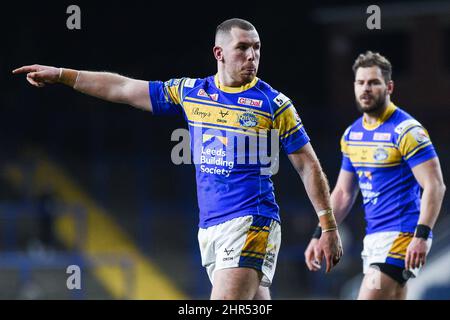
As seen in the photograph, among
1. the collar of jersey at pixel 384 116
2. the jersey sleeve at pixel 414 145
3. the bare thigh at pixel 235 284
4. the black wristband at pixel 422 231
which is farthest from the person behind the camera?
the collar of jersey at pixel 384 116

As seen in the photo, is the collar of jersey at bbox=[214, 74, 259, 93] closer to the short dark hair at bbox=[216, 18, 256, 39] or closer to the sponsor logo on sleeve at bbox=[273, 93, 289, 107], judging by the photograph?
the sponsor logo on sleeve at bbox=[273, 93, 289, 107]

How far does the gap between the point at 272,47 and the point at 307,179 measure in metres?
12.1

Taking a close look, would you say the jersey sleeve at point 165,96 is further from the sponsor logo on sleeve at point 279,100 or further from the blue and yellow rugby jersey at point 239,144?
the sponsor logo on sleeve at point 279,100

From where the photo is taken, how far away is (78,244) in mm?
13766

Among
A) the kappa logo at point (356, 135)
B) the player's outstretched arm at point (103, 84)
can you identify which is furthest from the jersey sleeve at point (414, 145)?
the player's outstretched arm at point (103, 84)

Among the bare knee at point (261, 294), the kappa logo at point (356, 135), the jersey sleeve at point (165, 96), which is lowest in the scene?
the bare knee at point (261, 294)

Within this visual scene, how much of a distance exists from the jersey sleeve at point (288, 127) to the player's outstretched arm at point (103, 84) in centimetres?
82

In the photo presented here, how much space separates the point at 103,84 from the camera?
5637mm

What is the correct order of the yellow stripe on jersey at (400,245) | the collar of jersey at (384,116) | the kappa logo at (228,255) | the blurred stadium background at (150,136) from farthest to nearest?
the blurred stadium background at (150,136)
the collar of jersey at (384,116)
the yellow stripe on jersey at (400,245)
the kappa logo at (228,255)

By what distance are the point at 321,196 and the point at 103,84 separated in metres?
1.50

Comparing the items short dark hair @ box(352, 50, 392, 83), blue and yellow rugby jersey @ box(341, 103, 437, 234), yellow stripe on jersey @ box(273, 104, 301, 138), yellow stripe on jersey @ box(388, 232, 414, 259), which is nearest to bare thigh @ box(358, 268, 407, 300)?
yellow stripe on jersey @ box(388, 232, 414, 259)

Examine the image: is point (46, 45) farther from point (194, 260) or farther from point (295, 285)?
point (295, 285)

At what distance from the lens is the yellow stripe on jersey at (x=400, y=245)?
6.37 metres

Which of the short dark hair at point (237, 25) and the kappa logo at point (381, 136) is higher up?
the short dark hair at point (237, 25)
